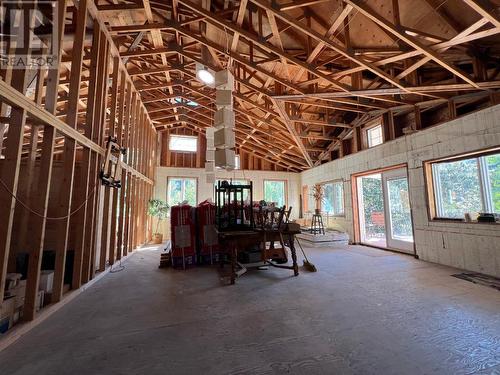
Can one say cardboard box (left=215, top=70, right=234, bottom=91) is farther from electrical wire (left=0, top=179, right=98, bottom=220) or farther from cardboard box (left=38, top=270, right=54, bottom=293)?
cardboard box (left=38, top=270, right=54, bottom=293)

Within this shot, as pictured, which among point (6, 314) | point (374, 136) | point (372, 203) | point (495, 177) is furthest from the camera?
point (372, 203)

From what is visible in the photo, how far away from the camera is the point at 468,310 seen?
8.96 ft

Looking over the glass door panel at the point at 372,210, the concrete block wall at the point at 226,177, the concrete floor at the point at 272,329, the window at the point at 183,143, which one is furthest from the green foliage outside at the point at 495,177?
the window at the point at 183,143

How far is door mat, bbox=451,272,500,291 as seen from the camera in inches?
140

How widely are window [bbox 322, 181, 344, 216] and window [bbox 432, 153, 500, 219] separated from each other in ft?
10.8

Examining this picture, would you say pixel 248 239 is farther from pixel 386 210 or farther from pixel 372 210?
pixel 372 210

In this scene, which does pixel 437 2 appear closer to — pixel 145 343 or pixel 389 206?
pixel 389 206

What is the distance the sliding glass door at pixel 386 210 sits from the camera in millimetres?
5930

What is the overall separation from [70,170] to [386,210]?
7189 mm

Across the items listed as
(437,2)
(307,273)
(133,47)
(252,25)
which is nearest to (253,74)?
(252,25)

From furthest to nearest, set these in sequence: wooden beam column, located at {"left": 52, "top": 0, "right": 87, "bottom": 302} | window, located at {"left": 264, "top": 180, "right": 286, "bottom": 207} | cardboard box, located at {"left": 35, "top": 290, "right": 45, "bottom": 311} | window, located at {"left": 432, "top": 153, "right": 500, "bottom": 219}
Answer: window, located at {"left": 264, "top": 180, "right": 286, "bottom": 207} < window, located at {"left": 432, "top": 153, "right": 500, "bottom": 219} < wooden beam column, located at {"left": 52, "top": 0, "right": 87, "bottom": 302} < cardboard box, located at {"left": 35, "top": 290, "right": 45, "bottom": 311}

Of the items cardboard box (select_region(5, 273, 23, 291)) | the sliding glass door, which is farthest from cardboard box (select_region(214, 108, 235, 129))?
the sliding glass door

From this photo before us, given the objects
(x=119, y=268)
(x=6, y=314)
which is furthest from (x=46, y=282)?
(x=119, y=268)

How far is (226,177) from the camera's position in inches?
436
